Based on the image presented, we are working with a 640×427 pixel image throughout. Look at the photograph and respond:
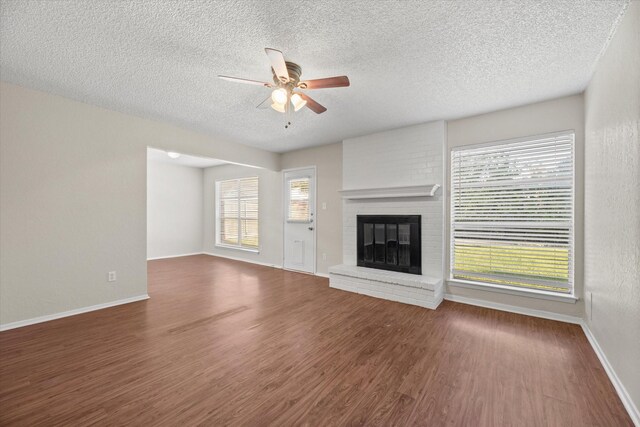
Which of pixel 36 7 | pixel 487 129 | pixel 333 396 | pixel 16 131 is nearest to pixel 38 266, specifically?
pixel 16 131

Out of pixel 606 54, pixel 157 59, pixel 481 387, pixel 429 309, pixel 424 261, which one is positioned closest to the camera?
pixel 481 387

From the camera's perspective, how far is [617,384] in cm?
183

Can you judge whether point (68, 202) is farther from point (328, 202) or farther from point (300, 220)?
point (328, 202)

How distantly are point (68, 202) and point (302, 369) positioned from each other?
3379 mm

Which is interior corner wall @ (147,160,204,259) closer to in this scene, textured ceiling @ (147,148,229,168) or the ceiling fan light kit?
textured ceiling @ (147,148,229,168)

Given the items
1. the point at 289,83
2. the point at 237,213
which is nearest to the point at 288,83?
the point at 289,83

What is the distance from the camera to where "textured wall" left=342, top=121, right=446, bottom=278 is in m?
3.81

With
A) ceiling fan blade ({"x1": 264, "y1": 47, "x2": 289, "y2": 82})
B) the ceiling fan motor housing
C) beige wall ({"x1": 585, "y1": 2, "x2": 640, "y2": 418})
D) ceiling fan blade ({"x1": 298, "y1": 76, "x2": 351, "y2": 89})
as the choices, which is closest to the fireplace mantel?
beige wall ({"x1": 585, "y1": 2, "x2": 640, "y2": 418})

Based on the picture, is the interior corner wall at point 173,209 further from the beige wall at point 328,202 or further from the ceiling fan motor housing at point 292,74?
the ceiling fan motor housing at point 292,74

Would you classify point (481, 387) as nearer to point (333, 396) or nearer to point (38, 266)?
point (333, 396)

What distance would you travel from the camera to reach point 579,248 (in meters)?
2.95

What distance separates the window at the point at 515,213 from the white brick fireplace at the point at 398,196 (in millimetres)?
260

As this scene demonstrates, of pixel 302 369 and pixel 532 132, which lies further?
pixel 532 132

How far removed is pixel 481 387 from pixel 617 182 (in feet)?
5.87
